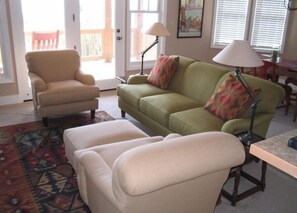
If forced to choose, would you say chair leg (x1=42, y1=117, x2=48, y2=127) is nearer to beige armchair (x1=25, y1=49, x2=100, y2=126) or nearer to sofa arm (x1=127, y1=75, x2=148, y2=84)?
beige armchair (x1=25, y1=49, x2=100, y2=126)

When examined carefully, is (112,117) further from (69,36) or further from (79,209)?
(79,209)

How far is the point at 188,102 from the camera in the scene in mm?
3404

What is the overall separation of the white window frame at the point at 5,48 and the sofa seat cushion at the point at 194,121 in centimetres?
280

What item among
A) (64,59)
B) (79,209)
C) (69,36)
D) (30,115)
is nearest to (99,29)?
(69,36)

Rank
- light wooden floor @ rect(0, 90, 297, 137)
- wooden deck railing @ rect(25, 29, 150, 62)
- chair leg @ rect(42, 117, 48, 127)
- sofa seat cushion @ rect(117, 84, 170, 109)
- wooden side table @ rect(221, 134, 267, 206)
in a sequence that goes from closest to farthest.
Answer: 1. wooden side table @ rect(221, 134, 267, 206)
2. sofa seat cushion @ rect(117, 84, 170, 109)
3. chair leg @ rect(42, 117, 48, 127)
4. light wooden floor @ rect(0, 90, 297, 137)
5. wooden deck railing @ rect(25, 29, 150, 62)

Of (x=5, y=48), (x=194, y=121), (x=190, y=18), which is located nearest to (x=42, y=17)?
(x=5, y=48)

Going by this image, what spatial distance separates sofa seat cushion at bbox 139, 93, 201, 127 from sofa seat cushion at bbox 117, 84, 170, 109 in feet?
0.41

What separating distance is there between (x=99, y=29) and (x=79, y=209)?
344 centimetres

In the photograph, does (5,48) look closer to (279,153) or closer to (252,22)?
(279,153)

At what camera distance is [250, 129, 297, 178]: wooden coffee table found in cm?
136

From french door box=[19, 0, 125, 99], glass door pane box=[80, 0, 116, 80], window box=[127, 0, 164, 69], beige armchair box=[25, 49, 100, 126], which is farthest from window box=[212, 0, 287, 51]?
beige armchair box=[25, 49, 100, 126]

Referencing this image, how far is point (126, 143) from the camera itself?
235 cm

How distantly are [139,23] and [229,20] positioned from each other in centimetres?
194

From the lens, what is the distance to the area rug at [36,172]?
2.40 metres
